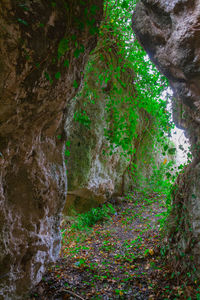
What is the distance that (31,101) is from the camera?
2.51 m

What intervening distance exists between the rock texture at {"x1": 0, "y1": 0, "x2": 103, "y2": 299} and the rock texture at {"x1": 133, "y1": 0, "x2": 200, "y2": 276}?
156 cm

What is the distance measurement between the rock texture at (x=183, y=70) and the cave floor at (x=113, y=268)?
0.48 metres

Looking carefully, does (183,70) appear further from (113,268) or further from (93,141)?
(93,141)

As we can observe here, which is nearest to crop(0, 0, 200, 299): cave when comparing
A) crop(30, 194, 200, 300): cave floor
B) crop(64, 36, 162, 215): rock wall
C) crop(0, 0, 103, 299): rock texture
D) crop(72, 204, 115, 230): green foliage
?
crop(0, 0, 103, 299): rock texture

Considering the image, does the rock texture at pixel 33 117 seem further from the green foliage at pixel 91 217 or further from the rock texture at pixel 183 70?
the green foliage at pixel 91 217

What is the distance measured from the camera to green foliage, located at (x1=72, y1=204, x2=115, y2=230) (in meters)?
6.76

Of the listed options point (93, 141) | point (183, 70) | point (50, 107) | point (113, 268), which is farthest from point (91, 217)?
point (183, 70)

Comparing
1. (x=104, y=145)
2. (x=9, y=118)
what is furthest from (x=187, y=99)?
(x=104, y=145)

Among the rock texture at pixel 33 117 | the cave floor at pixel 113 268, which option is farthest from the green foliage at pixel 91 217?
the rock texture at pixel 33 117

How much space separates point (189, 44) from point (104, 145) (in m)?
4.83

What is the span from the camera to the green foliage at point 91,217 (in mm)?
6755

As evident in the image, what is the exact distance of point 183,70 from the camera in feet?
11.9

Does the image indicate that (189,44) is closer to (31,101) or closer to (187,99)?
(187,99)

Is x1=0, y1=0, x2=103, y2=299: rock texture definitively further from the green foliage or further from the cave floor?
the green foliage
